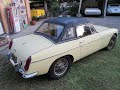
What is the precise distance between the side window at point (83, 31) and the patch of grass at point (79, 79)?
0.92 metres

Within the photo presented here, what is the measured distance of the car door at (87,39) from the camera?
13.4 feet

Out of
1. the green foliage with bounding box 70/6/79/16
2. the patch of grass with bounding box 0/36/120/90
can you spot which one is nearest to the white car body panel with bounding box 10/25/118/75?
the patch of grass with bounding box 0/36/120/90

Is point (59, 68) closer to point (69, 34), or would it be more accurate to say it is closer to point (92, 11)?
point (69, 34)

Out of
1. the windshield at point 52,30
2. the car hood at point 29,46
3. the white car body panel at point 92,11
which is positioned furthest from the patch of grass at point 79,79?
the white car body panel at point 92,11

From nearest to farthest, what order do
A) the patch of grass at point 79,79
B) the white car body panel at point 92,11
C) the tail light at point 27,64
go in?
the tail light at point 27,64
the patch of grass at point 79,79
the white car body panel at point 92,11

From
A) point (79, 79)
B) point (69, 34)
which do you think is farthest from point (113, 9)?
point (79, 79)

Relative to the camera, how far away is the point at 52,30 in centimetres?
398

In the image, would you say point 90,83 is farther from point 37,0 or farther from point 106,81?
point 37,0

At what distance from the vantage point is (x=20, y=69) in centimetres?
331

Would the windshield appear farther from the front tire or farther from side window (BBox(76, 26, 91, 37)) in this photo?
the front tire

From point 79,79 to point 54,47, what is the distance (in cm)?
106

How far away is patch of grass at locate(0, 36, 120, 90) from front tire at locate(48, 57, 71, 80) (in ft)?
0.42

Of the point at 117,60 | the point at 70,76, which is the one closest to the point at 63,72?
the point at 70,76

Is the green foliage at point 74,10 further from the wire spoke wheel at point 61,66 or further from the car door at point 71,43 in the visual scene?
the wire spoke wheel at point 61,66
